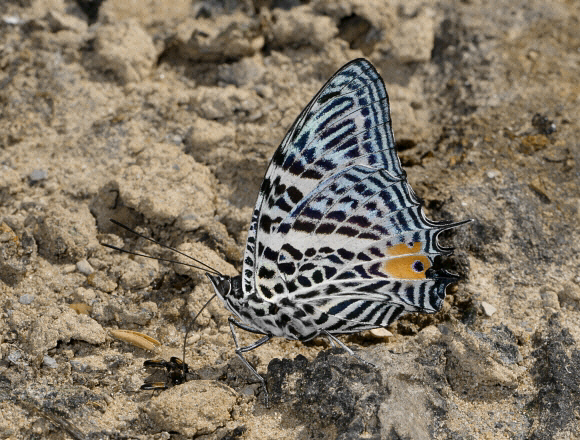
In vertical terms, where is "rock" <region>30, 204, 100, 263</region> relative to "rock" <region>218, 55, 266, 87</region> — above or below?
below

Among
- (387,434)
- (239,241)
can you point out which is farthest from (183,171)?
(387,434)

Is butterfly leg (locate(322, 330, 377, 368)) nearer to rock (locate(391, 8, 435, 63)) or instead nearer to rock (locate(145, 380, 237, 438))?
rock (locate(145, 380, 237, 438))

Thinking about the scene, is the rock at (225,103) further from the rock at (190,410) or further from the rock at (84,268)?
the rock at (190,410)

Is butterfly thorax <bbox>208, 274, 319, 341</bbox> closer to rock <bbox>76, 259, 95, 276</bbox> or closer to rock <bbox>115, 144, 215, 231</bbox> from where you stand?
rock <bbox>115, 144, 215, 231</bbox>

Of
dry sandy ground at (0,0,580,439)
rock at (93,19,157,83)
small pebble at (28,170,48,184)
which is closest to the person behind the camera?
dry sandy ground at (0,0,580,439)

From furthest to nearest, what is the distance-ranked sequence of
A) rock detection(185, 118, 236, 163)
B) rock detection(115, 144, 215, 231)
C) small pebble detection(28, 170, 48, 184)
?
rock detection(185, 118, 236, 163) < small pebble detection(28, 170, 48, 184) < rock detection(115, 144, 215, 231)

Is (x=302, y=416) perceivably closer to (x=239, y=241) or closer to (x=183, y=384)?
(x=183, y=384)

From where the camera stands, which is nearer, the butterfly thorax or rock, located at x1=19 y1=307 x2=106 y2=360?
the butterfly thorax

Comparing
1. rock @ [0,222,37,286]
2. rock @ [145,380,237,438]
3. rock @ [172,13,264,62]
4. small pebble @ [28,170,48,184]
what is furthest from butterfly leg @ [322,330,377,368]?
rock @ [172,13,264,62]

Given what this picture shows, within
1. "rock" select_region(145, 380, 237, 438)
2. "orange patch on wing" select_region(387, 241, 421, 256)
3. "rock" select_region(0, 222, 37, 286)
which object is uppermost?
"orange patch on wing" select_region(387, 241, 421, 256)
